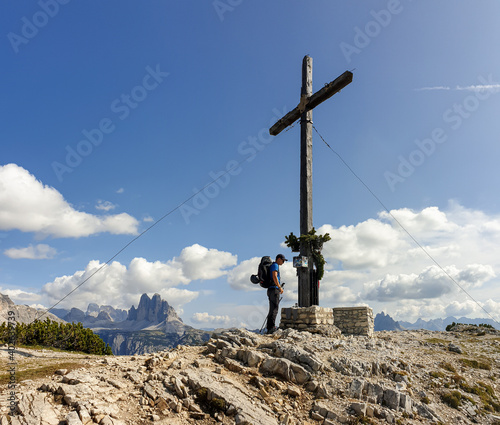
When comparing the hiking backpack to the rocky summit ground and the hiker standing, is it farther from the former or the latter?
the rocky summit ground

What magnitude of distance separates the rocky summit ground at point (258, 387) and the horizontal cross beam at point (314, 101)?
9.58m

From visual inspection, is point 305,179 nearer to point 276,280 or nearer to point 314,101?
point 314,101

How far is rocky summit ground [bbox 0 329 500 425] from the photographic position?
605 centimetres

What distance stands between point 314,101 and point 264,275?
7776mm

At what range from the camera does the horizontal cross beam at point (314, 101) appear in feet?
43.4

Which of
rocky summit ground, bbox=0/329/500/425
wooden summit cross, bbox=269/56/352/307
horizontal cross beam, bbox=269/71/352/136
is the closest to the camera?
rocky summit ground, bbox=0/329/500/425

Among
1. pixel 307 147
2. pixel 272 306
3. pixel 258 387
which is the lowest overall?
pixel 258 387

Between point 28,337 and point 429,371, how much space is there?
17.2 meters

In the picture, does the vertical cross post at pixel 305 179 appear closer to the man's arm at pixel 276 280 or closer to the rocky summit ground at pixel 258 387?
the man's arm at pixel 276 280

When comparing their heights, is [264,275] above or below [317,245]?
below

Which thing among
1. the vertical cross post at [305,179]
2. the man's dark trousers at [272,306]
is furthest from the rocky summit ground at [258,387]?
the vertical cross post at [305,179]

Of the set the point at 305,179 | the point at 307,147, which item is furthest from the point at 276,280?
the point at 307,147

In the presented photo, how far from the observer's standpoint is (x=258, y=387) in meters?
7.37

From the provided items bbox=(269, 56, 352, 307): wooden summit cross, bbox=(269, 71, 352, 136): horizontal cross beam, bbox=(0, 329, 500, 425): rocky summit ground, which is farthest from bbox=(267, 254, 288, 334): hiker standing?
bbox=(269, 71, 352, 136): horizontal cross beam
